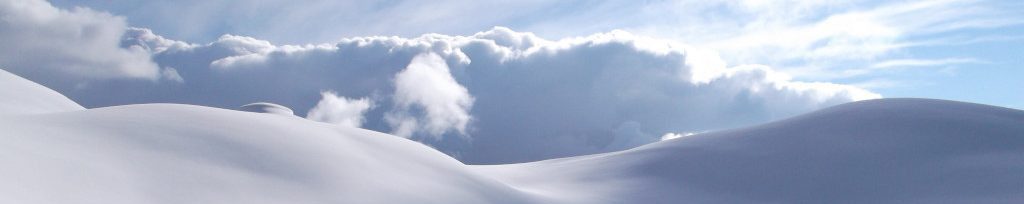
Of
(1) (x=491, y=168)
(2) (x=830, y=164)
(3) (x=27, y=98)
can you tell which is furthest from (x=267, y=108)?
(2) (x=830, y=164)

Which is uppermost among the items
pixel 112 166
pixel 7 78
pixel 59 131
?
pixel 7 78

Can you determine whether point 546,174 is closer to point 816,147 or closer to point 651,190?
point 651,190

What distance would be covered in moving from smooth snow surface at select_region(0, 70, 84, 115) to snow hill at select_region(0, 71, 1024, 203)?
0.35 m

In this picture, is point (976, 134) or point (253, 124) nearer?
point (253, 124)

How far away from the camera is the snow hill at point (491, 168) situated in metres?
22.2

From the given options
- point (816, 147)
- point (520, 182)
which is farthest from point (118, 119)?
point (816, 147)

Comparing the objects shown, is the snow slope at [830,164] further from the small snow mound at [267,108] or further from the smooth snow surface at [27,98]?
the smooth snow surface at [27,98]

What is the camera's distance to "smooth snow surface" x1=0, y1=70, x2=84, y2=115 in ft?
158

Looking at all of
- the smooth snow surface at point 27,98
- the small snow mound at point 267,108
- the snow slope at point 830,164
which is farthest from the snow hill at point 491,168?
the small snow mound at point 267,108

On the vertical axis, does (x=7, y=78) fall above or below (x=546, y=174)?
above

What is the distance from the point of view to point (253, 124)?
3234 cm

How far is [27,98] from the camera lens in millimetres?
53719

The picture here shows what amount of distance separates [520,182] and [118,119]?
682 inches

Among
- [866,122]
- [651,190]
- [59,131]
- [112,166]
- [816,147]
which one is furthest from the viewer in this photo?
[866,122]
